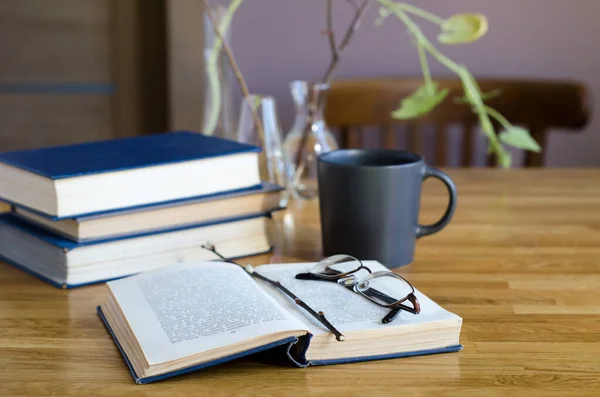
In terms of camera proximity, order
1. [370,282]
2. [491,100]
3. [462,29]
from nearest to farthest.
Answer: [370,282]
[462,29]
[491,100]

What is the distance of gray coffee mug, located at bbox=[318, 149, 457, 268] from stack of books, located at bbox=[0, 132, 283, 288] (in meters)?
0.09

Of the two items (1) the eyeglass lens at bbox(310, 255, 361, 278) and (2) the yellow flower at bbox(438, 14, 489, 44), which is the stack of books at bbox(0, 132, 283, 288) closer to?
(1) the eyeglass lens at bbox(310, 255, 361, 278)

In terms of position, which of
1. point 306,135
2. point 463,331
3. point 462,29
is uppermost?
point 462,29

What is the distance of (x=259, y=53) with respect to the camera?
2.31 metres

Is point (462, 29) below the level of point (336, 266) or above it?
above

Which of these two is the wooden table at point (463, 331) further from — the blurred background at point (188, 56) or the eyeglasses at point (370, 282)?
the blurred background at point (188, 56)

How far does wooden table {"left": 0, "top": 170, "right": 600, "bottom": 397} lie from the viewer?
2.00ft

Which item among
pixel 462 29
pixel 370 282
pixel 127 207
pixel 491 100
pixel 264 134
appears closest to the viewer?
pixel 370 282

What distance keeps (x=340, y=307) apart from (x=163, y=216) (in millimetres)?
275

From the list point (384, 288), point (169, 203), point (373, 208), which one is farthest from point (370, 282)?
point (169, 203)

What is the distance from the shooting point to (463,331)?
72 cm

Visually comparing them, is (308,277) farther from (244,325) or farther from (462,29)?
(462,29)

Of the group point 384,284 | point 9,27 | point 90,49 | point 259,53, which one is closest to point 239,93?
point 259,53

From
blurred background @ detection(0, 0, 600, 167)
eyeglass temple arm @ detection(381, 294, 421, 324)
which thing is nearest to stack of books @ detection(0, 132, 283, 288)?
eyeglass temple arm @ detection(381, 294, 421, 324)
